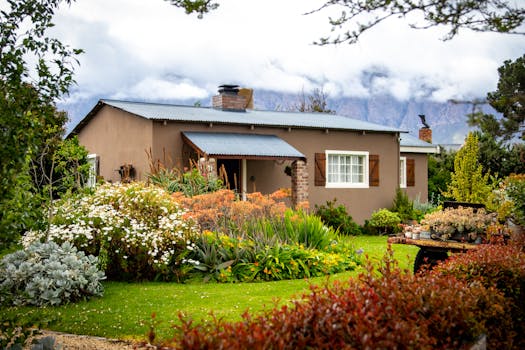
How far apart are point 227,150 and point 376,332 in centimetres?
1392

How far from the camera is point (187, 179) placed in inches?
521

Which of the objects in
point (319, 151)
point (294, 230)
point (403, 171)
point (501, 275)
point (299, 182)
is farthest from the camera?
point (403, 171)

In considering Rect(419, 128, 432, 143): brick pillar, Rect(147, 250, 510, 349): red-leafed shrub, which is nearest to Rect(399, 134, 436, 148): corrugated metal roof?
Rect(419, 128, 432, 143): brick pillar

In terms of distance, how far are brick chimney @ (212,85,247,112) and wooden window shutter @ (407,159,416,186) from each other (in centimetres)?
775

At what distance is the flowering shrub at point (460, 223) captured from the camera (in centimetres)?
844

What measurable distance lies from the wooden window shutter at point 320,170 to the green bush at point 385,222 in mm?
2103

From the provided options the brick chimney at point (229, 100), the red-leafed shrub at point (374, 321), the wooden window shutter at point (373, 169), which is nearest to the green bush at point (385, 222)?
the wooden window shutter at point (373, 169)

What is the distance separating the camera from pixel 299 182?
62.2 ft

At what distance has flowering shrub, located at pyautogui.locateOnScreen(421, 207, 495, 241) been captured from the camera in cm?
844

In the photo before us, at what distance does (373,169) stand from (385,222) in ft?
8.58

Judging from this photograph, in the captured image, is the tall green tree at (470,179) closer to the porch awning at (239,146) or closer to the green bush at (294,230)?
the green bush at (294,230)

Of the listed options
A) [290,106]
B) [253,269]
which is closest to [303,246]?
[253,269]

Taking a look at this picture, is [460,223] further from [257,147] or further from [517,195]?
[257,147]

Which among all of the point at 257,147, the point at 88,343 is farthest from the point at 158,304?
the point at 257,147
